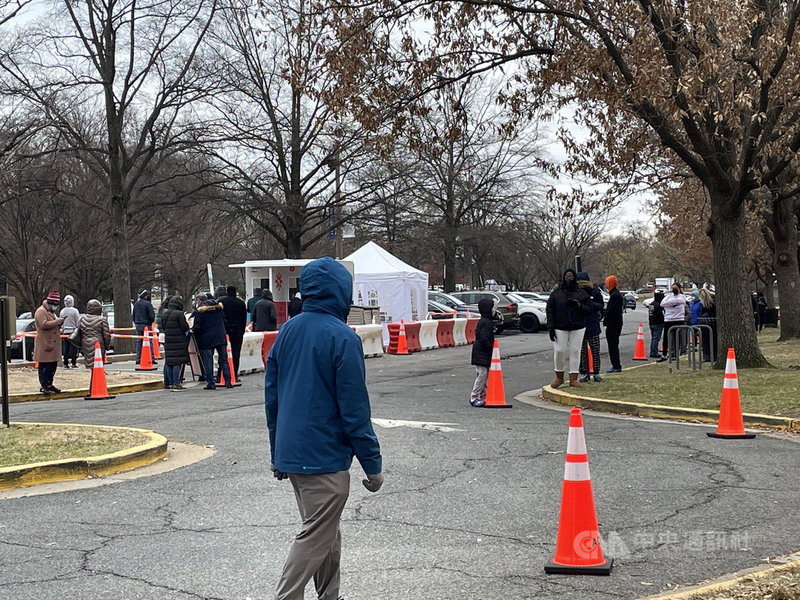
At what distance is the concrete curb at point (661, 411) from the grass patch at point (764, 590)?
21.9ft

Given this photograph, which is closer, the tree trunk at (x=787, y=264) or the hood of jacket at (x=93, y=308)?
the hood of jacket at (x=93, y=308)

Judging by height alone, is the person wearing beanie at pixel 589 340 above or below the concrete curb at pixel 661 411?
above

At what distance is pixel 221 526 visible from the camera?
6.76 m

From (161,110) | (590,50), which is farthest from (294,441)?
(161,110)

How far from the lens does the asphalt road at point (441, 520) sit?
541cm

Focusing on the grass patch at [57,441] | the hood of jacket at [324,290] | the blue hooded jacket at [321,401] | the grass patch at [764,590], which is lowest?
the grass patch at [764,590]

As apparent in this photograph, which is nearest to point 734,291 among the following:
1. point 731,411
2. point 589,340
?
point 589,340

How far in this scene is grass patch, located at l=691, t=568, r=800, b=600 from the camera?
467 centimetres

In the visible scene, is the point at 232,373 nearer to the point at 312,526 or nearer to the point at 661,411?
the point at 661,411

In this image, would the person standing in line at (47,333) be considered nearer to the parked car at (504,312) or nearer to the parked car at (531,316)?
the parked car at (504,312)

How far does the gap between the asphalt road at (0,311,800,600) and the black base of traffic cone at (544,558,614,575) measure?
47mm

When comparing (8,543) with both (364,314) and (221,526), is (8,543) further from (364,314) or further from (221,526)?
(364,314)

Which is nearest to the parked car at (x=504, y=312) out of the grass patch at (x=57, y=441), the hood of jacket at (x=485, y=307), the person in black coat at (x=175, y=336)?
the person in black coat at (x=175, y=336)

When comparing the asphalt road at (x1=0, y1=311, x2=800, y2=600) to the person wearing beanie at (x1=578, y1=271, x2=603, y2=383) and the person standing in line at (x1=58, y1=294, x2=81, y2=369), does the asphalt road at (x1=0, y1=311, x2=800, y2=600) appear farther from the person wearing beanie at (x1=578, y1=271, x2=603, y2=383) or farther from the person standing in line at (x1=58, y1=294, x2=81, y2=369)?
the person standing in line at (x1=58, y1=294, x2=81, y2=369)
